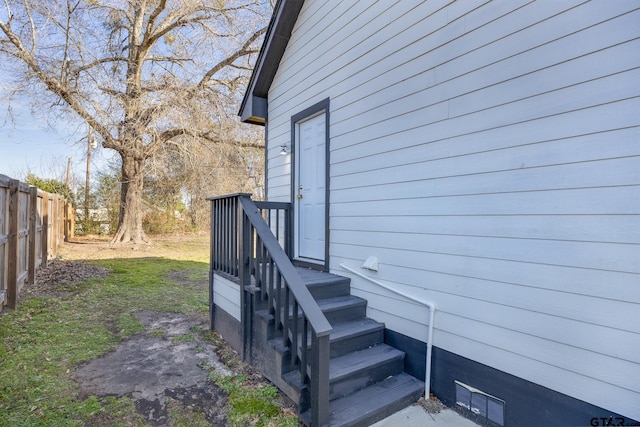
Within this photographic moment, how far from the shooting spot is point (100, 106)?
9203mm

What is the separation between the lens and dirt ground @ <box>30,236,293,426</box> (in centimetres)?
252

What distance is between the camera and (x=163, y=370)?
3.03m

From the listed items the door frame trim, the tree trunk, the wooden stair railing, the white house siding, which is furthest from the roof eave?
the tree trunk

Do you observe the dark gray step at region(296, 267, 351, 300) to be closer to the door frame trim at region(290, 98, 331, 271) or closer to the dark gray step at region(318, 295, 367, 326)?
the dark gray step at region(318, 295, 367, 326)

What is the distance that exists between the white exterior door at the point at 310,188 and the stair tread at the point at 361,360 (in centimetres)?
143

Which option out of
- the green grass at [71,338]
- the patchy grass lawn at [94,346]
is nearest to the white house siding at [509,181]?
the patchy grass lawn at [94,346]

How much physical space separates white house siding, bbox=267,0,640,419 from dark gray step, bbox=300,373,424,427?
1.30ft

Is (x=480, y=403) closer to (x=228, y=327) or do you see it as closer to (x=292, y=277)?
(x=292, y=277)

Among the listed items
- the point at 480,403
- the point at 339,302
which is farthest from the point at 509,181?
the point at 339,302

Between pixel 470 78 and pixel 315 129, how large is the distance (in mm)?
2136

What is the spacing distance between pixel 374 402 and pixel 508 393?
0.87 m

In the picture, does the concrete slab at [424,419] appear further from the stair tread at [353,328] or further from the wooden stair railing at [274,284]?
the stair tread at [353,328]

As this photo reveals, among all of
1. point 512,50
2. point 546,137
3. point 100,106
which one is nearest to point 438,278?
point 546,137

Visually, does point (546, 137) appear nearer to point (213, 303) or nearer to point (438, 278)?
point (438, 278)
